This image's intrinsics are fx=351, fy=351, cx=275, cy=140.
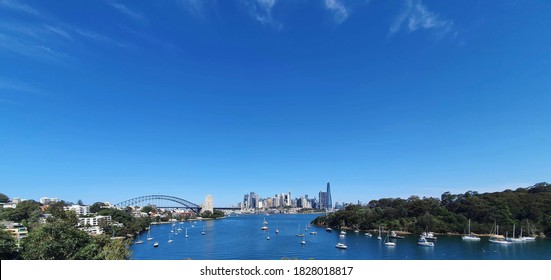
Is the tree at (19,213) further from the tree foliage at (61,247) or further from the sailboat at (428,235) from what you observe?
the sailboat at (428,235)

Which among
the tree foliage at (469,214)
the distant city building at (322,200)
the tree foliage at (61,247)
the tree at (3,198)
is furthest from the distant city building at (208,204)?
the tree foliage at (61,247)

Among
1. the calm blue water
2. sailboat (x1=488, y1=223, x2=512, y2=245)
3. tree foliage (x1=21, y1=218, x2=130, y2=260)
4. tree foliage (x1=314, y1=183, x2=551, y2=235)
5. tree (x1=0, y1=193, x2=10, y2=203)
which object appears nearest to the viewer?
tree foliage (x1=21, y1=218, x2=130, y2=260)

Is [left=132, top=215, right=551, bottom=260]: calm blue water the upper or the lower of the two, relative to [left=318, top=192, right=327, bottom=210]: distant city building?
upper

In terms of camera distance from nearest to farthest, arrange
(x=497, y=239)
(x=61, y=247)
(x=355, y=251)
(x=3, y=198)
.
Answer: (x=61, y=247) → (x=355, y=251) → (x=497, y=239) → (x=3, y=198)

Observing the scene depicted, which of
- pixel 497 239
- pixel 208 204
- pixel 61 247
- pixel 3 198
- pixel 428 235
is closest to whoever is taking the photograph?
pixel 61 247

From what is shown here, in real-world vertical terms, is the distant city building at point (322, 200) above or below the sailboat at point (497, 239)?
below

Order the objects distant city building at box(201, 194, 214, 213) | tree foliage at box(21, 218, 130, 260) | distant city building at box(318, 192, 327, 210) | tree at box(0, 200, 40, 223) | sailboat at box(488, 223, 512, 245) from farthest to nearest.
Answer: distant city building at box(318, 192, 327, 210), distant city building at box(201, 194, 214, 213), tree at box(0, 200, 40, 223), sailboat at box(488, 223, 512, 245), tree foliage at box(21, 218, 130, 260)

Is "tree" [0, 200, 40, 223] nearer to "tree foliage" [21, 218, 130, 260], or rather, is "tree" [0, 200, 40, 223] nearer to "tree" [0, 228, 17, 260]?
"tree" [0, 228, 17, 260]

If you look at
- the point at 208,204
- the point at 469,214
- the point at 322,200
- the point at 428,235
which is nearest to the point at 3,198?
the point at 208,204

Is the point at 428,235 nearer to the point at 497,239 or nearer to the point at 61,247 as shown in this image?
the point at 497,239

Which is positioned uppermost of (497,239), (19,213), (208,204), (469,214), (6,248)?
(6,248)

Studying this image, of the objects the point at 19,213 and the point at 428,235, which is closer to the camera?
the point at 428,235

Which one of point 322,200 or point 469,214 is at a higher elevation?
point 469,214

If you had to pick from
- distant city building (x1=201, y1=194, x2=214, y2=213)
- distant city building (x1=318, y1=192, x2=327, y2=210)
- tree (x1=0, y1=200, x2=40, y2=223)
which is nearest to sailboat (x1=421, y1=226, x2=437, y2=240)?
tree (x1=0, y1=200, x2=40, y2=223)
